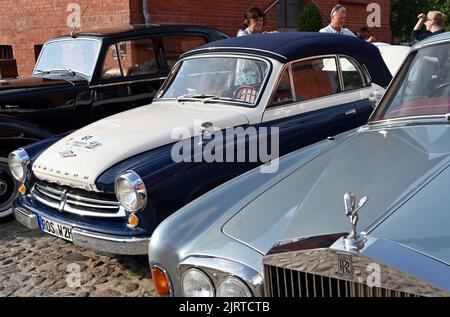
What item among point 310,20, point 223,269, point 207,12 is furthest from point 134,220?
point 310,20

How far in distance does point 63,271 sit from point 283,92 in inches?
91.8

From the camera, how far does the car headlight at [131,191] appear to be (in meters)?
3.24

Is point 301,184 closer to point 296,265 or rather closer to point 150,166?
point 296,265

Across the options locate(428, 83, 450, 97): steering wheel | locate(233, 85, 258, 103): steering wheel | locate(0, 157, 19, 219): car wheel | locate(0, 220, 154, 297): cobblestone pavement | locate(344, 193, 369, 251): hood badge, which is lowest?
locate(0, 220, 154, 297): cobblestone pavement

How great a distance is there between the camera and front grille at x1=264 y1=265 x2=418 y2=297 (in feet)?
5.26

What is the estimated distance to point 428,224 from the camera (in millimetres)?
1776

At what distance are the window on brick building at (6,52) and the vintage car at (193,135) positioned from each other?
9100 millimetres

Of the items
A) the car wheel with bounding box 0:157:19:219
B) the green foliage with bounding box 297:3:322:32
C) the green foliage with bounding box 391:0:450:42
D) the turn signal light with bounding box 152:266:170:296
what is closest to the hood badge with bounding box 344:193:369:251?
the turn signal light with bounding box 152:266:170:296

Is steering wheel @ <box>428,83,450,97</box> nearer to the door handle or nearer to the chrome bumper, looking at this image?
the door handle

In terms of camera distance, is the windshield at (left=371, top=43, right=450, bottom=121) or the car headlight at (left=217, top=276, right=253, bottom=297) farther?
the windshield at (left=371, top=43, right=450, bottom=121)

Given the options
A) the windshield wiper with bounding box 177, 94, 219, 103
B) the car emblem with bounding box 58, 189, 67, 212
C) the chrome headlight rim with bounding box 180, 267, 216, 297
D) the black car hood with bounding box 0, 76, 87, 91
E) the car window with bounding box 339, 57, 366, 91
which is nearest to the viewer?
the chrome headlight rim with bounding box 180, 267, 216, 297

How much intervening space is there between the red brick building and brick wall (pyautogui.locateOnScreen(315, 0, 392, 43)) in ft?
0.16
